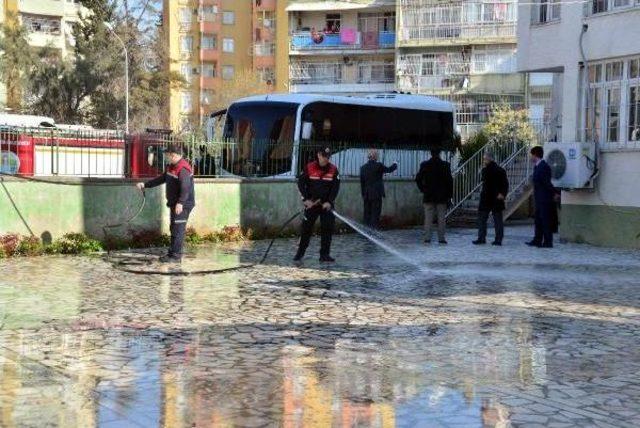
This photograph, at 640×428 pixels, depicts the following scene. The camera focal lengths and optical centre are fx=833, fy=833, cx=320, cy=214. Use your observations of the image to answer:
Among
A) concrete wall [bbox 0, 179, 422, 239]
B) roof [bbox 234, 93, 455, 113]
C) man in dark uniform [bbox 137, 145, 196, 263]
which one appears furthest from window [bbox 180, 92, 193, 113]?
man in dark uniform [bbox 137, 145, 196, 263]

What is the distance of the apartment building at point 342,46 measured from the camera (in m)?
55.2

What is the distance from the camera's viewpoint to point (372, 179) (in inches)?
763

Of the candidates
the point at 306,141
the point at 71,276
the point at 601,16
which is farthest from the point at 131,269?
the point at 601,16

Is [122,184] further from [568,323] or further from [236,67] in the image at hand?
[236,67]

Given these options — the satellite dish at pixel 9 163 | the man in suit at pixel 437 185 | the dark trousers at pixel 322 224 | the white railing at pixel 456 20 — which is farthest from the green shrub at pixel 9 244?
the white railing at pixel 456 20

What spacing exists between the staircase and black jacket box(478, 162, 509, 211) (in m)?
4.93

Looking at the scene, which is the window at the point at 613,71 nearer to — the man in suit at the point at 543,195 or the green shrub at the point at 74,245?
the man in suit at the point at 543,195

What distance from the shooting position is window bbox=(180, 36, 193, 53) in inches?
2889

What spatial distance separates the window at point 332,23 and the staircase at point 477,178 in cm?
3587

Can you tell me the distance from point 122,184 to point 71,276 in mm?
4136

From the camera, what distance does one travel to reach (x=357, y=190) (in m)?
21.0

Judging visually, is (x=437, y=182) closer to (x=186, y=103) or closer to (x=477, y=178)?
(x=477, y=178)

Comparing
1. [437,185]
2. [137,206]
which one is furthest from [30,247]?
[437,185]

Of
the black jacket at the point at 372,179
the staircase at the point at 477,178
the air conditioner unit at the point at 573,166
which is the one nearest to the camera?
the air conditioner unit at the point at 573,166
